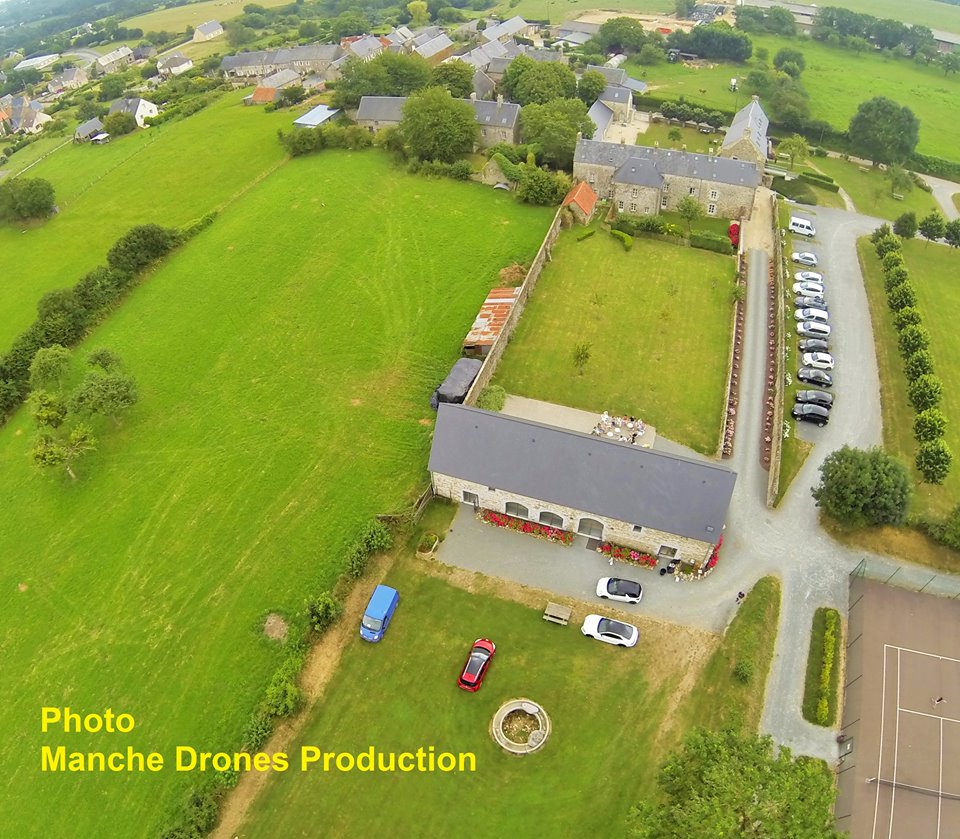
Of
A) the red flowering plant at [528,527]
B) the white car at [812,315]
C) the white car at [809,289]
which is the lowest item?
the red flowering plant at [528,527]

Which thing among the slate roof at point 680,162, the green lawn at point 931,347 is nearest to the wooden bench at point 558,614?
the green lawn at point 931,347

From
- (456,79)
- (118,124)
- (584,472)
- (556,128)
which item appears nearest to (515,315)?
(584,472)

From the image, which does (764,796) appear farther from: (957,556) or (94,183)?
(94,183)

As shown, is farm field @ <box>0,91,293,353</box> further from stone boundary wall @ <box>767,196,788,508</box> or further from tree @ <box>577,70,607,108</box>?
stone boundary wall @ <box>767,196,788,508</box>

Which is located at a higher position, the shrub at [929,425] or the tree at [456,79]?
the tree at [456,79]

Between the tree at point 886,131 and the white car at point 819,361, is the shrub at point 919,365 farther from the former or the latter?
the tree at point 886,131

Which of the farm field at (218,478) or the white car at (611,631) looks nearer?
the farm field at (218,478)

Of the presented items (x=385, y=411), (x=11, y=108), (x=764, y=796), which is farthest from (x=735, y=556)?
(x=11, y=108)
